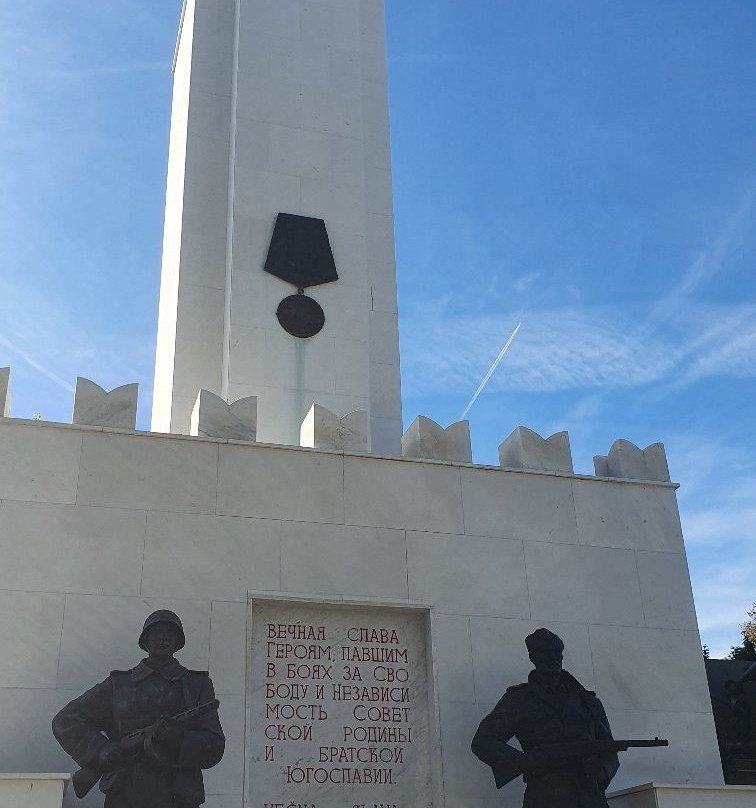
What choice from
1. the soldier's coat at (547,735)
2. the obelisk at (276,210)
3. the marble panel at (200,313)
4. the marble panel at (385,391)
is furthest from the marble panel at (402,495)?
the marble panel at (200,313)

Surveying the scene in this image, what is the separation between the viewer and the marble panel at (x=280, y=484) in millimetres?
10438

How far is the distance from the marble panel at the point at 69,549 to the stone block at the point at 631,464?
203 inches

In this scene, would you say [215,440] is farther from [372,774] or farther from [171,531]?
[372,774]

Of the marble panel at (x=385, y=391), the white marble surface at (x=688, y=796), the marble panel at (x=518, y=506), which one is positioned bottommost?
the white marble surface at (x=688, y=796)

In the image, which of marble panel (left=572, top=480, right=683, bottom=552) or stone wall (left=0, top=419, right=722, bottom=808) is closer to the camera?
stone wall (left=0, top=419, right=722, bottom=808)

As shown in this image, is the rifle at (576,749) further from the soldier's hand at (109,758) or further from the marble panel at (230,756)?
the soldier's hand at (109,758)

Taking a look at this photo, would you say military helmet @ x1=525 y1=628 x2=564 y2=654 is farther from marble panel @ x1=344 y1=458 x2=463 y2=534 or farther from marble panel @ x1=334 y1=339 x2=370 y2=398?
marble panel @ x1=334 y1=339 x2=370 y2=398

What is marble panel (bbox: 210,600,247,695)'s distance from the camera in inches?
376

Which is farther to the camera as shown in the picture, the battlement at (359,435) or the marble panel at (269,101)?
the marble panel at (269,101)

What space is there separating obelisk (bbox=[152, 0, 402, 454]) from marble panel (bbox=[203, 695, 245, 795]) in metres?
4.03

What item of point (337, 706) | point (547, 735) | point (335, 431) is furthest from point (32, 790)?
point (335, 431)

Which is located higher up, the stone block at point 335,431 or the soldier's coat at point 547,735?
the stone block at point 335,431

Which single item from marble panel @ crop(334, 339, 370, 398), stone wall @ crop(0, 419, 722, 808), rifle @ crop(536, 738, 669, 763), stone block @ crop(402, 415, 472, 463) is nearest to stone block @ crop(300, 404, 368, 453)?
stone wall @ crop(0, 419, 722, 808)

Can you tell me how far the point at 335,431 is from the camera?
1121 cm
